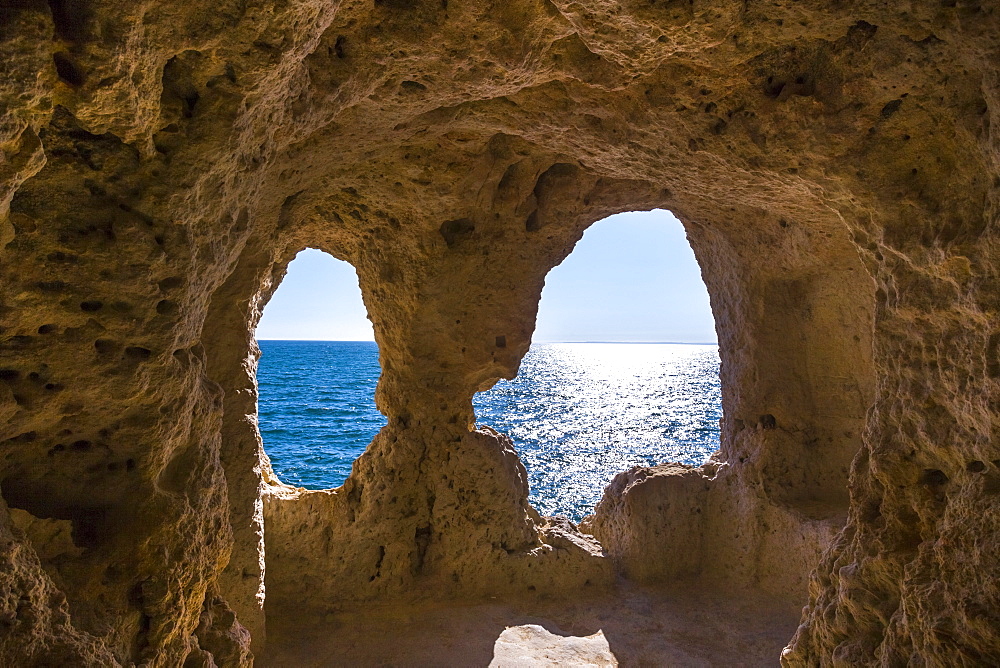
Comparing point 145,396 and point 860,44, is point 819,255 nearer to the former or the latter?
point 860,44

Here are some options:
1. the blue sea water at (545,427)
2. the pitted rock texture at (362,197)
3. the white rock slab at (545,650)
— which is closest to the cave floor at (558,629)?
the white rock slab at (545,650)

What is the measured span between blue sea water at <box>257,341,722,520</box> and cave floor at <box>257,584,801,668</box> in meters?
10.0

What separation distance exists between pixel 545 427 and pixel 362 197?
25510mm

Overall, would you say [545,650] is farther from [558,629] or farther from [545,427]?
[545,427]

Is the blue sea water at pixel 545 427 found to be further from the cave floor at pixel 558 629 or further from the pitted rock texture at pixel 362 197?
the pitted rock texture at pixel 362 197

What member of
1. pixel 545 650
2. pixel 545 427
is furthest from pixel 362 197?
pixel 545 427

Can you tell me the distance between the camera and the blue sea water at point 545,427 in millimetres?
19922

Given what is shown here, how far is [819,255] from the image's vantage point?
20.3 feet

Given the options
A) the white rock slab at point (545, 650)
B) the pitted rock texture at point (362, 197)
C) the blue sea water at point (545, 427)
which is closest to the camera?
the pitted rock texture at point (362, 197)

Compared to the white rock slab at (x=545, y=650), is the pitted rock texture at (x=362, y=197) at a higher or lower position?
higher

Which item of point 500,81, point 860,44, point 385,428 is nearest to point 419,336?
point 385,428

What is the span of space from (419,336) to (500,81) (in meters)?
3.54

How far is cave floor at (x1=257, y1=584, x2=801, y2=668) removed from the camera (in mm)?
5742

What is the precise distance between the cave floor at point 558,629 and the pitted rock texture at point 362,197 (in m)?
0.97
